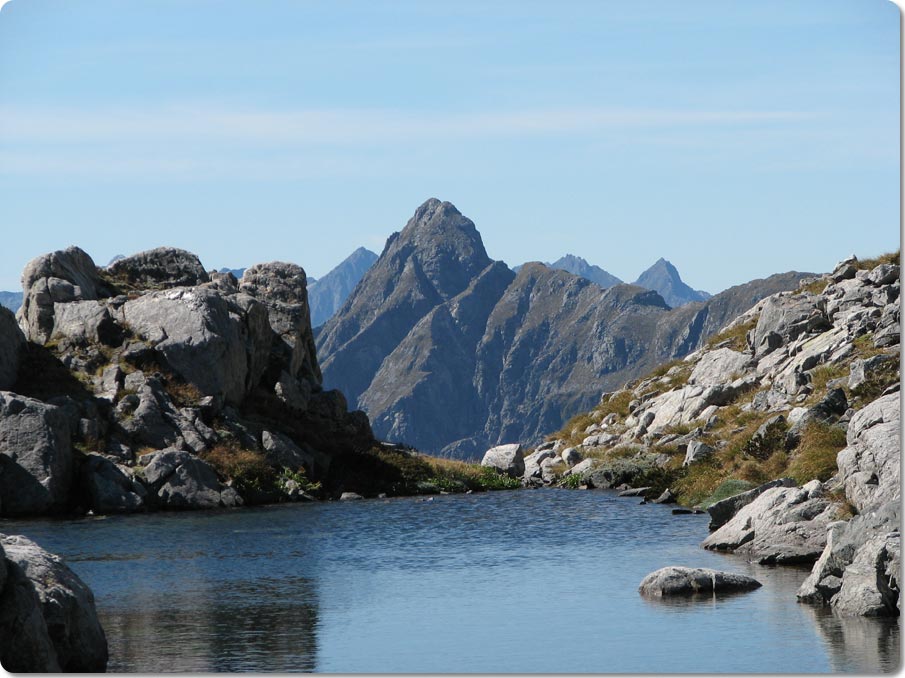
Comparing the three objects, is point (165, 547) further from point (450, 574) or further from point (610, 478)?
point (610, 478)

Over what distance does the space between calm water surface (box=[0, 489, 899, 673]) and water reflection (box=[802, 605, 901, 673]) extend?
6 centimetres

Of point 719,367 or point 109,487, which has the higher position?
point 719,367

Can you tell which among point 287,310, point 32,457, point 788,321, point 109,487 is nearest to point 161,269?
point 287,310

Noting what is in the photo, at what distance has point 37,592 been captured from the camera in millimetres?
22766

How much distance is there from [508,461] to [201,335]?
23.1 meters

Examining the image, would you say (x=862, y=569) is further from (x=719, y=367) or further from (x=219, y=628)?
(x=719, y=367)

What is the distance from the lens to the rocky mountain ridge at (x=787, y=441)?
3044 cm

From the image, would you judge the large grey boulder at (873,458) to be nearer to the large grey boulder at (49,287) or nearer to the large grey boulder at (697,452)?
the large grey boulder at (697,452)

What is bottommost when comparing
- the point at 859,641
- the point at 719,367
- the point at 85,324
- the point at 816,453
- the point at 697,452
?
the point at 859,641

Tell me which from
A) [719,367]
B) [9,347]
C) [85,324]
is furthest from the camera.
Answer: [719,367]

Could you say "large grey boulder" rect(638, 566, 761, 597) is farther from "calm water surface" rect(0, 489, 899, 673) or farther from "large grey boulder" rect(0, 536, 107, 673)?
"large grey boulder" rect(0, 536, 107, 673)

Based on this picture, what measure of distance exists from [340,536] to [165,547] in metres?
7.07

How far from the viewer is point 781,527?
3831 centimetres

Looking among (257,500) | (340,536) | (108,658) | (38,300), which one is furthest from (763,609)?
(38,300)
